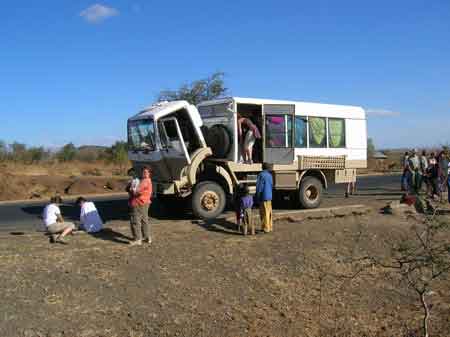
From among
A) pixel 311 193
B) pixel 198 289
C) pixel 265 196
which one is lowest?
pixel 198 289

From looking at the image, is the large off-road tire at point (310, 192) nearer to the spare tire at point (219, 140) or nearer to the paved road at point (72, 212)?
the paved road at point (72, 212)

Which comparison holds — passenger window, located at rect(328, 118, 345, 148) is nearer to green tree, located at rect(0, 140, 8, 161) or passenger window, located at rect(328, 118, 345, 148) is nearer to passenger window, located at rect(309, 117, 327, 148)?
passenger window, located at rect(309, 117, 327, 148)

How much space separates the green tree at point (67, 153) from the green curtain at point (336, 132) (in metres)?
34.7

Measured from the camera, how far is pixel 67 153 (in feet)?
155

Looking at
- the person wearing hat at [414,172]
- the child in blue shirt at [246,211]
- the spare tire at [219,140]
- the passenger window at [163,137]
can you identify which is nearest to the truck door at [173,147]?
the passenger window at [163,137]

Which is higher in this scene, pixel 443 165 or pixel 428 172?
pixel 443 165

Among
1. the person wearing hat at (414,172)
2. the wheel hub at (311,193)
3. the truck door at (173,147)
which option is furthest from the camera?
the person wearing hat at (414,172)

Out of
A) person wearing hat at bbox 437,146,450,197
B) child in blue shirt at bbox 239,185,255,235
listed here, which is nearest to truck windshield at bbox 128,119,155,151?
child in blue shirt at bbox 239,185,255,235

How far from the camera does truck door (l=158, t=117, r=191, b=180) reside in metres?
12.4

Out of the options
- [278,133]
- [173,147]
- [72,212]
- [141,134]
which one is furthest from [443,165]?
[72,212]

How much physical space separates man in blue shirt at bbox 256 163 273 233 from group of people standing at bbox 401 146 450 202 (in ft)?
25.6

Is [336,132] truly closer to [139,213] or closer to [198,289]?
[139,213]

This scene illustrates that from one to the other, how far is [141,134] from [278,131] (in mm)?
3614

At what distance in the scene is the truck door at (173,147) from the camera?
40.8ft
